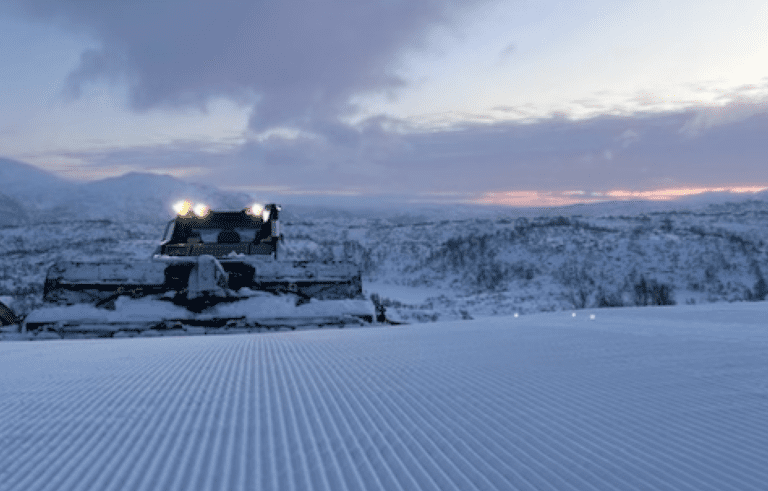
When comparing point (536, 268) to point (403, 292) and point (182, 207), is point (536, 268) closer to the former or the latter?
point (403, 292)

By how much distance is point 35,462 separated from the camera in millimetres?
2729

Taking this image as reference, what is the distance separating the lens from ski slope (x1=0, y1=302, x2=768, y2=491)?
8.26 ft

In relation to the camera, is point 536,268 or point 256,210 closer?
point 256,210

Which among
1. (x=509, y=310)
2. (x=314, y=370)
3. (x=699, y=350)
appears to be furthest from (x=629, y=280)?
(x=314, y=370)

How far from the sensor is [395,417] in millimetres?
3422

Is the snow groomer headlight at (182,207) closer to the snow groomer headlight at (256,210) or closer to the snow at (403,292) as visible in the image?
the snow groomer headlight at (256,210)

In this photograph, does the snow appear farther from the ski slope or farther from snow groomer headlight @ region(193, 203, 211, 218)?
the ski slope

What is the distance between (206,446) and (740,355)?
4377mm

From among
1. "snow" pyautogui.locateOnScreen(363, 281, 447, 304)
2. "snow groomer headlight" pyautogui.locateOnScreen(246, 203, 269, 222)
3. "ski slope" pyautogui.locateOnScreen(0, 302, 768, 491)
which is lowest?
"snow" pyautogui.locateOnScreen(363, 281, 447, 304)

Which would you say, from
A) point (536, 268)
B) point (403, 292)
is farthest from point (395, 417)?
point (536, 268)

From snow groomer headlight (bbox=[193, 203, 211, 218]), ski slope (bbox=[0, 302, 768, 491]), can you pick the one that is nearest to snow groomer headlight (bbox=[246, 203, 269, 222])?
snow groomer headlight (bbox=[193, 203, 211, 218])

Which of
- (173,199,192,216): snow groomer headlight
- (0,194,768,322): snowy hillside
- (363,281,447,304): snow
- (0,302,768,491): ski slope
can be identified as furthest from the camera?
(363,281,447,304): snow

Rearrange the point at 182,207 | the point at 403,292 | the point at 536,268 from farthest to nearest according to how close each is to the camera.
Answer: the point at 536,268, the point at 403,292, the point at 182,207

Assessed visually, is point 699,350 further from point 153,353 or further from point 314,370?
point 153,353
